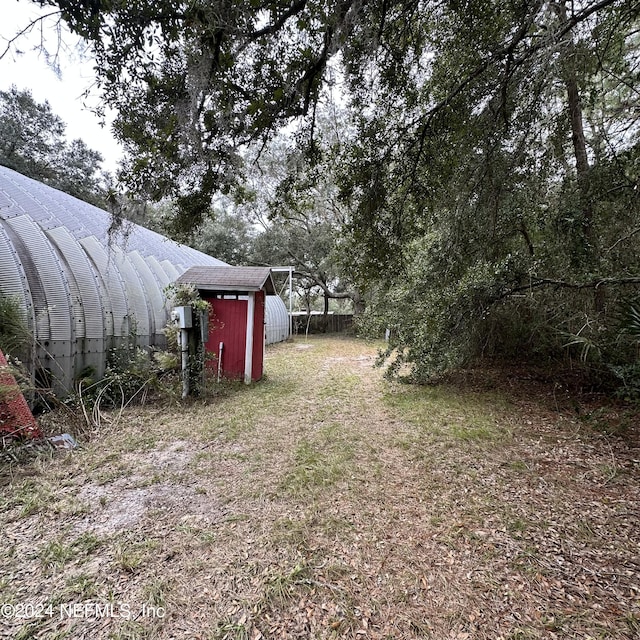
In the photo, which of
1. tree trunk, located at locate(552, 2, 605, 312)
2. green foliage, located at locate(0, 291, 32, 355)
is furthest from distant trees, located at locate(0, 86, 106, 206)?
tree trunk, located at locate(552, 2, 605, 312)

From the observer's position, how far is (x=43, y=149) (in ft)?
40.7

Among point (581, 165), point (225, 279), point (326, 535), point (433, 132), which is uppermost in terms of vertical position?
point (433, 132)

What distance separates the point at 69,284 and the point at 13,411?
1.96 m

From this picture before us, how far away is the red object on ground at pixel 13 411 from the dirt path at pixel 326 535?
39 cm

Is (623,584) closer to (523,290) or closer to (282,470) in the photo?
(282,470)

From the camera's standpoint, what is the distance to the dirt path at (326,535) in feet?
4.77

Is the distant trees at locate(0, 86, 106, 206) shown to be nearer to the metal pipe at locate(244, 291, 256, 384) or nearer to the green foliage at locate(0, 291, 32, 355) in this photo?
the metal pipe at locate(244, 291, 256, 384)

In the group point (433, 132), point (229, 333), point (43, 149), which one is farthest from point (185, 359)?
point (43, 149)

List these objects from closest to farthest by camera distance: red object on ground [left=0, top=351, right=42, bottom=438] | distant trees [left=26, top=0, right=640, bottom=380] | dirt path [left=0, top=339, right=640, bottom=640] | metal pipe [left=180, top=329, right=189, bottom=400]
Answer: dirt path [left=0, top=339, right=640, bottom=640] → distant trees [left=26, top=0, right=640, bottom=380] → red object on ground [left=0, top=351, right=42, bottom=438] → metal pipe [left=180, top=329, right=189, bottom=400]

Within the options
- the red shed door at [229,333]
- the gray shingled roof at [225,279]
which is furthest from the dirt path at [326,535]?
the gray shingled roof at [225,279]

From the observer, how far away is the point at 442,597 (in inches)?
61.5

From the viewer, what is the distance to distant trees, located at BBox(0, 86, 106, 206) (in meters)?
11.6

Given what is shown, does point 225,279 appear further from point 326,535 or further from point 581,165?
point 581,165

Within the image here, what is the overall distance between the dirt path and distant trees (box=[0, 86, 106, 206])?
1391 cm
